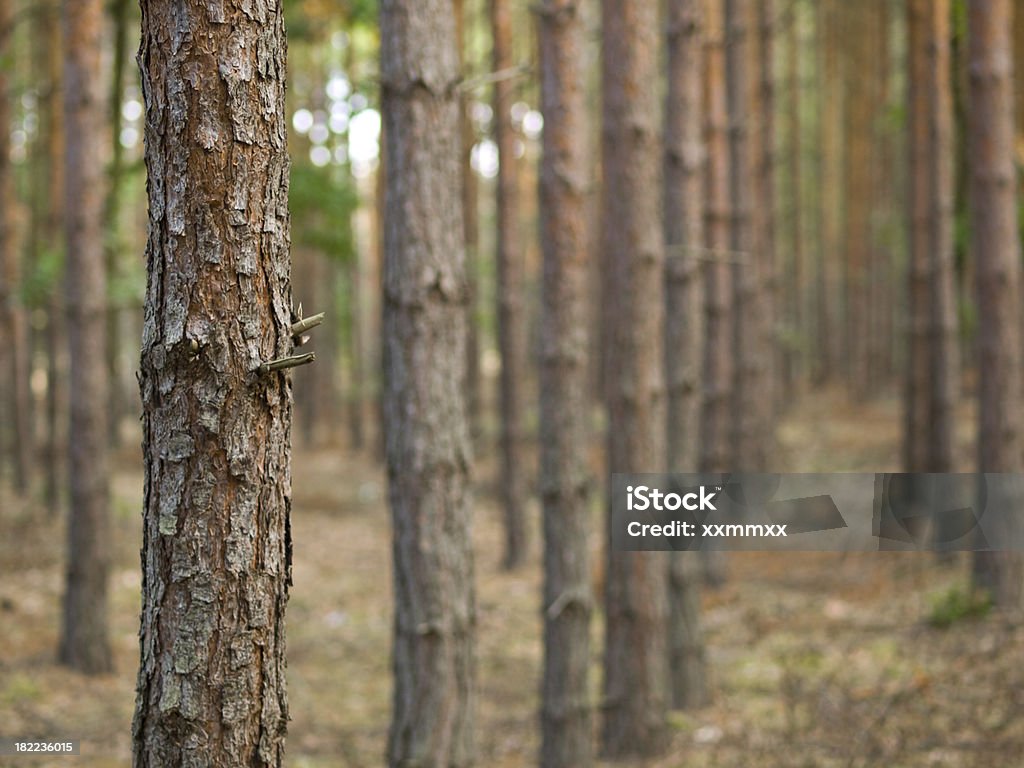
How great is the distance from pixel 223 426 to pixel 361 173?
117ft

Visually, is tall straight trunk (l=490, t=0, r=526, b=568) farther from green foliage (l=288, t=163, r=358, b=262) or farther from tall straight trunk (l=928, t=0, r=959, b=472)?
tall straight trunk (l=928, t=0, r=959, b=472)

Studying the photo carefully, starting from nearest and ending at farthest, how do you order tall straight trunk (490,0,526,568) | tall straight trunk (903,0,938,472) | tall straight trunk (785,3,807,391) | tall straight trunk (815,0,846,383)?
tall straight trunk (903,0,938,472), tall straight trunk (490,0,526,568), tall straight trunk (785,3,807,391), tall straight trunk (815,0,846,383)

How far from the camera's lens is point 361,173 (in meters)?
37.3

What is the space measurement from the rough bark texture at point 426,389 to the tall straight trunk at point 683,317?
3.26 m

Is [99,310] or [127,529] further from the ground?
[99,310]

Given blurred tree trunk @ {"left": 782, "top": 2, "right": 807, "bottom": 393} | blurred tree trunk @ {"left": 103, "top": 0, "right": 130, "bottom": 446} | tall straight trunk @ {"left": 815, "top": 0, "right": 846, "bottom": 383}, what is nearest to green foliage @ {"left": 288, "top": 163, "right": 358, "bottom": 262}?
blurred tree trunk @ {"left": 103, "top": 0, "right": 130, "bottom": 446}

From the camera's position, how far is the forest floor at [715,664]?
7.01 meters

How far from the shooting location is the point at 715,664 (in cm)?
927

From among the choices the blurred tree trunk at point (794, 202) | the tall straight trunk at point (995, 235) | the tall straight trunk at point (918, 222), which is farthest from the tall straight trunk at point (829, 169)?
the tall straight trunk at point (995, 235)

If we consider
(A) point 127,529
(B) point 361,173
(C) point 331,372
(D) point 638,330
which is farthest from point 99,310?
(B) point 361,173

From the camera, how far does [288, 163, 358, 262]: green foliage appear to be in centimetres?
1425

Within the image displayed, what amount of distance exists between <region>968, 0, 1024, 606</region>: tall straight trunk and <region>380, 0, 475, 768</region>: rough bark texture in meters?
5.58

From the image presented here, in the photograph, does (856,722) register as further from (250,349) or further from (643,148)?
(250,349)

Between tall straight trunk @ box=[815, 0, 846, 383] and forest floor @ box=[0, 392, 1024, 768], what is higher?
tall straight trunk @ box=[815, 0, 846, 383]
